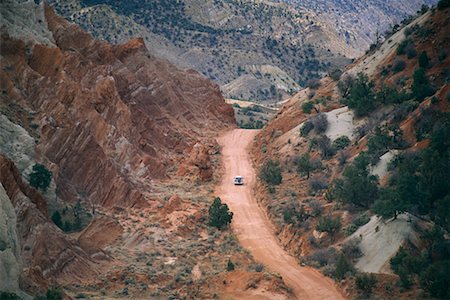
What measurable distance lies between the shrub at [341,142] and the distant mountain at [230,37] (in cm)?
7683

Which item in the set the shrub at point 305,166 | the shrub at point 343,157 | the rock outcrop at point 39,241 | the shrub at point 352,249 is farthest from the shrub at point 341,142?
the rock outcrop at point 39,241

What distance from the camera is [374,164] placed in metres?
42.6

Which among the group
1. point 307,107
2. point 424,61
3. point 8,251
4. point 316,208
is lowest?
point 307,107

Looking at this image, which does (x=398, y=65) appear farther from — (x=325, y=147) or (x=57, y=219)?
(x=57, y=219)

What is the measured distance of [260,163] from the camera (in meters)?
63.1

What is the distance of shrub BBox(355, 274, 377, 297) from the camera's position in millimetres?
31141

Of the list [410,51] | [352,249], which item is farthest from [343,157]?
[352,249]

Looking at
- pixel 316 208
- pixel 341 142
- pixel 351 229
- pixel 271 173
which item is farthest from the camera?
pixel 271 173

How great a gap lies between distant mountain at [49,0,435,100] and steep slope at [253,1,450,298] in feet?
229

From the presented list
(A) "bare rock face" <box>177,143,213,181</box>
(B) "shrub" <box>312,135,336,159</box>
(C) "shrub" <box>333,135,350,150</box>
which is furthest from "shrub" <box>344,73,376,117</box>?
(A) "bare rock face" <box>177,143,213,181</box>

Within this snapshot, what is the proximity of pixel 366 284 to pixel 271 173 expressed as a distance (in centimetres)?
2266

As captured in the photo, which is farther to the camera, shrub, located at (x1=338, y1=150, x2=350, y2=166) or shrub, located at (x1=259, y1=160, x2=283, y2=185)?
shrub, located at (x1=259, y1=160, x2=283, y2=185)

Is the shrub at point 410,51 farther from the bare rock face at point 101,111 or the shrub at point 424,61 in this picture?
the bare rock face at point 101,111

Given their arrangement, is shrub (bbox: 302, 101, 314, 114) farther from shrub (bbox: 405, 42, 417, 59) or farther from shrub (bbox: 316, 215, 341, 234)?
shrub (bbox: 316, 215, 341, 234)
